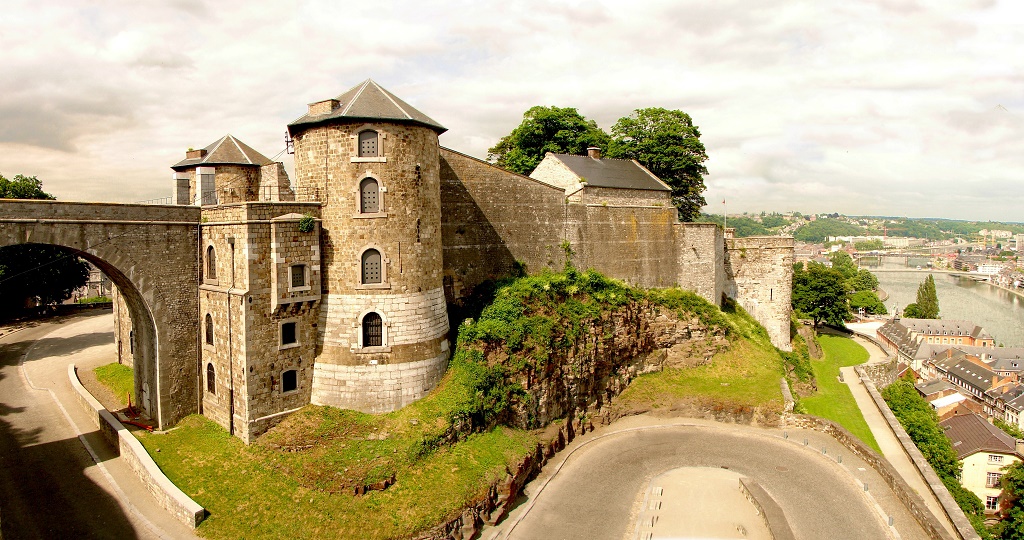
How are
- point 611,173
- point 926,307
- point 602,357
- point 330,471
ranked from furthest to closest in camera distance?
1. point 926,307
2. point 611,173
3. point 602,357
4. point 330,471

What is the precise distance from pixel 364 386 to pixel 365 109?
30.8ft

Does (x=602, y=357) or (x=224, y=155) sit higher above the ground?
(x=224, y=155)

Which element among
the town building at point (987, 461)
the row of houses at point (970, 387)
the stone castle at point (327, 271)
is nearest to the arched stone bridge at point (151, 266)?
the stone castle at point (327, 271)

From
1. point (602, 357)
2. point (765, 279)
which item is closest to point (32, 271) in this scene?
point (602, 357)

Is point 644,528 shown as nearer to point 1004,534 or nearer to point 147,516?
point 147,516

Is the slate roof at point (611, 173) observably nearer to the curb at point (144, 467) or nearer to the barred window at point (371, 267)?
the barred window at point (371, 267)

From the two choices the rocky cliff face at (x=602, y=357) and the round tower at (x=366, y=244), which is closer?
the round tower at (x=366, y=244)

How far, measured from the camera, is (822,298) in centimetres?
4997

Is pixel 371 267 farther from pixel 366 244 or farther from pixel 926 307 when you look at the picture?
pixel 926 307

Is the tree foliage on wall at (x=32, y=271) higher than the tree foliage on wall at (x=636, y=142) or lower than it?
lower

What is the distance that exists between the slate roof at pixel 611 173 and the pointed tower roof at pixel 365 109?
13107mm

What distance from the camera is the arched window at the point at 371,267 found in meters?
19.1

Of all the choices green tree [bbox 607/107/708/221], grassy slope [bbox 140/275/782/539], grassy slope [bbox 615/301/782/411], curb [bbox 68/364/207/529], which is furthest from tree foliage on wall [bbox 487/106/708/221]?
curb [bbox 68/364/207/529]

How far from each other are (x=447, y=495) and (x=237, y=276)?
381 inches
